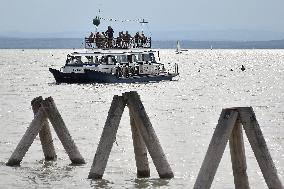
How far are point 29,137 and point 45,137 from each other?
1171 millimetres

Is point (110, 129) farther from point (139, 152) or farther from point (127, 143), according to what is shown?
point (127, 143)

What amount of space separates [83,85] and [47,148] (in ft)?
184

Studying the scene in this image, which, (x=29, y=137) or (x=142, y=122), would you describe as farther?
(x=29, y=137)

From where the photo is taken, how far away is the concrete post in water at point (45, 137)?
819 inches

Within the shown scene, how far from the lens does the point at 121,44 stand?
81.3 m

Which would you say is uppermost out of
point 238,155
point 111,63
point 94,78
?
point 238,155

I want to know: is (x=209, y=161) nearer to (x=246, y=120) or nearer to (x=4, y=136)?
(x=246, y=120)

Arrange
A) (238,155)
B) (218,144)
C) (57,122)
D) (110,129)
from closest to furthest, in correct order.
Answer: (218,144)
(238,155)
(110,129)
(57,122)

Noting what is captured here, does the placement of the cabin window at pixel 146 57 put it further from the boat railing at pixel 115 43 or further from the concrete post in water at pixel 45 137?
the concrete post in water at pixel 45 137

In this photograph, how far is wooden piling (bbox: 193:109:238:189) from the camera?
1458 centimetres

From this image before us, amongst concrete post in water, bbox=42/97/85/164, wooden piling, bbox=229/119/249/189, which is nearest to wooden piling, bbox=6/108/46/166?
concrete post in water, bbox=42/97/85/164

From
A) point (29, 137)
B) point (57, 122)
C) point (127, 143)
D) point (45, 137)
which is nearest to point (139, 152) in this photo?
point (57, 122)

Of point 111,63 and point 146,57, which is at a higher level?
point 146,57

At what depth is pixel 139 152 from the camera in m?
18.4
